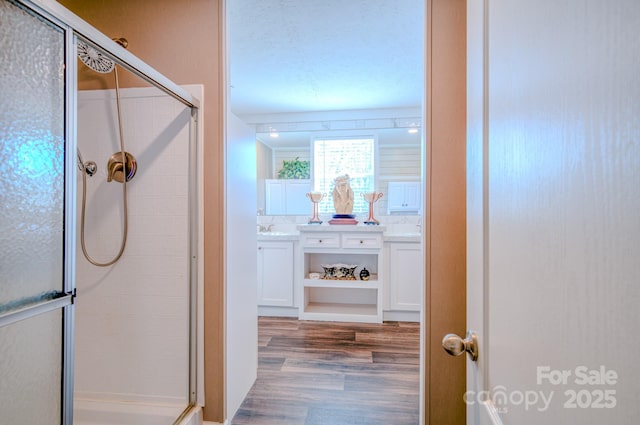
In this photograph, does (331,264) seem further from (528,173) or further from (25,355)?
(528,173)

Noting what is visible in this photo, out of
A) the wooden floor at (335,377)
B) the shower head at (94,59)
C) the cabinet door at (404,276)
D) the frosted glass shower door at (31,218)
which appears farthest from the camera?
the cabinet door at (404,276)

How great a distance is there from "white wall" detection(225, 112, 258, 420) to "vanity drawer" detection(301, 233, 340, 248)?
1.20m

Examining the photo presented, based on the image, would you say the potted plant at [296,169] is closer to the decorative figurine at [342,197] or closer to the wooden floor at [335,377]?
the decorative figurine at [342,197]

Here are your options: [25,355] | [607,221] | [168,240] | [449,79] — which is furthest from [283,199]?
[607,221]

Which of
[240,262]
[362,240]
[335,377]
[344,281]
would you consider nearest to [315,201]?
[362,240]

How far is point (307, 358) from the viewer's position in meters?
2.33

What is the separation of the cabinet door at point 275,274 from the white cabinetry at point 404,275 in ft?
3.59

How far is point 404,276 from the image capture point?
309 cm

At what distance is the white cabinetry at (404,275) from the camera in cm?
307

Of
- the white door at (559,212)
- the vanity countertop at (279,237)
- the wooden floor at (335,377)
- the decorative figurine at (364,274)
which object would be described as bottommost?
the wooden floor at (335,377)

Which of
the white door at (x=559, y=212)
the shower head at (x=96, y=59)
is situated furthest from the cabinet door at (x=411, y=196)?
the white door at (x=559, y=212)

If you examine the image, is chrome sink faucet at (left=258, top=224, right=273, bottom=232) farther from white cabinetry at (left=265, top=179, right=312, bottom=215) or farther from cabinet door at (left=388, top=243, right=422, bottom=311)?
cabinet door at (left=388, top=243, right=422, bottom=311)

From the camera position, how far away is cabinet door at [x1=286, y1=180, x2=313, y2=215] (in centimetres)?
427

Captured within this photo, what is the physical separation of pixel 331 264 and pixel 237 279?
5.97ft
